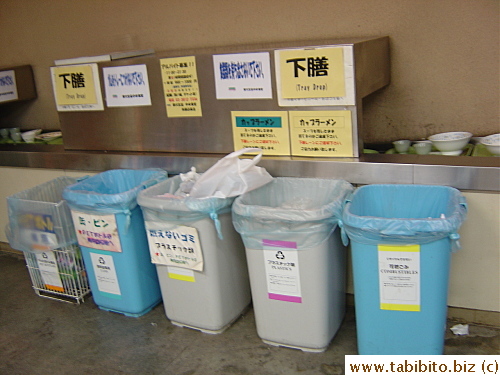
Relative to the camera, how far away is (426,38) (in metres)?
2.60

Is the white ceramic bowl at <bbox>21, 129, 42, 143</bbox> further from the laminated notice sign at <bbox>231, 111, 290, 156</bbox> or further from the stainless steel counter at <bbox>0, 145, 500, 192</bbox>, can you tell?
the laminated notice sign at <bbox>231, 111, 290, 156</bbox>

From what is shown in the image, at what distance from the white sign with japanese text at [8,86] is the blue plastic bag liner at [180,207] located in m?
1.94

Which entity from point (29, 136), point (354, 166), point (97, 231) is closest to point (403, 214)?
point (354, 166)

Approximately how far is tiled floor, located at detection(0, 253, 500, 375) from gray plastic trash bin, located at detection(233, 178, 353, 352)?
0.31ft

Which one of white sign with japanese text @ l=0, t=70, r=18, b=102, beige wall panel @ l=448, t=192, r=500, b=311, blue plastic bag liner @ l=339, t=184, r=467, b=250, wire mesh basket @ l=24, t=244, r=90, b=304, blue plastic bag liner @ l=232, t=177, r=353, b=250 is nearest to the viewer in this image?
blue plastic bag liner @ l=339, t=184, r=467, b=250

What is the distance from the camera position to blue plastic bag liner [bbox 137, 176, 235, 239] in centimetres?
225

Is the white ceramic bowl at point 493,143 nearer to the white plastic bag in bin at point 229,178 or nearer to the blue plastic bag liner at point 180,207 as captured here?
the white plastic bag in bin at point 229,178

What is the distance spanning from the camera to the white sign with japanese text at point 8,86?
3713 mm

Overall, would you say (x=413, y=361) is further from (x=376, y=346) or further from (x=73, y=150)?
(x=73, y=150)

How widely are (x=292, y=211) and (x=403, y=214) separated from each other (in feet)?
1.85

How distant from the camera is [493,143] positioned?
7.70 feet

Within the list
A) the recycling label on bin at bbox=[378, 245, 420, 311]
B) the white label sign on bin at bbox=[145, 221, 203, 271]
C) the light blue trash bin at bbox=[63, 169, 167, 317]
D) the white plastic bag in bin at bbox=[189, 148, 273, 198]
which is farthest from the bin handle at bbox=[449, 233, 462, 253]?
the light blue trash bin at bbox=[63, 169, 167, 317]

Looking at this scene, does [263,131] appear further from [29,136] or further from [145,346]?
[29,136]

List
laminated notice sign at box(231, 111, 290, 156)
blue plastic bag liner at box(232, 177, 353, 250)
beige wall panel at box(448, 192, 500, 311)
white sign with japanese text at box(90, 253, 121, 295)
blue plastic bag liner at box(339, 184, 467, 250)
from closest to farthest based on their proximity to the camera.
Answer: blue plastic bag liner at box(339, 184, 467, 250) → blue plastic bag liner at box(232, 177, 353, 250) → beige wall panel at box(448, 192, 500, 311) → laminated notice sign at box(231, 111, 290, 156) → white sign with japanese text at box(90, 253, 121, 295)
